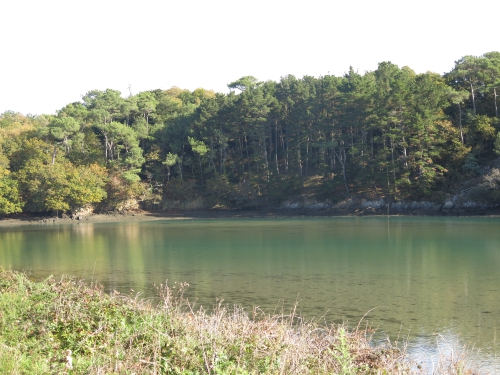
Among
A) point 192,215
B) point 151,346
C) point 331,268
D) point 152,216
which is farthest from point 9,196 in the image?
point 151,346

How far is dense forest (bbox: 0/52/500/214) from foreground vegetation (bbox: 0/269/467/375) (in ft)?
139

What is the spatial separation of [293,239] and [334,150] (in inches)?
1076

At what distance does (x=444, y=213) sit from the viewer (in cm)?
4906

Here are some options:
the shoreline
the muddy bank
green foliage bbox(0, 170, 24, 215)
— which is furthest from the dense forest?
the shoreline

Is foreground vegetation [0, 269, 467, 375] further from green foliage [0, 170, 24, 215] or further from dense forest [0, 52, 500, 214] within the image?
green foliage [0, 170, 24, 215]

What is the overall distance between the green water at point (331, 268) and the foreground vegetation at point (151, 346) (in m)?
3.95

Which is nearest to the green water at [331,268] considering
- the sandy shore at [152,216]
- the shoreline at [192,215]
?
the shoreline at [192,215]

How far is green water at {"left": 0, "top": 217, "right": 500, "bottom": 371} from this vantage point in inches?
535

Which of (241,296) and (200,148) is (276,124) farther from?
(241,296)

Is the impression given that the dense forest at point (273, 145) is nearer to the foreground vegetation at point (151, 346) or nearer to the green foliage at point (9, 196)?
the green foliage at point (9, 196)

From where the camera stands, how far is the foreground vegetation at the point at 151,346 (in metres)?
6.44

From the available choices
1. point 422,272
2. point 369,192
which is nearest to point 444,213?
point 369,192

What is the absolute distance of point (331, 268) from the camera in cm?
2167

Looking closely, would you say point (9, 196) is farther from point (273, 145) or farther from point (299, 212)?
point (273, 145)
